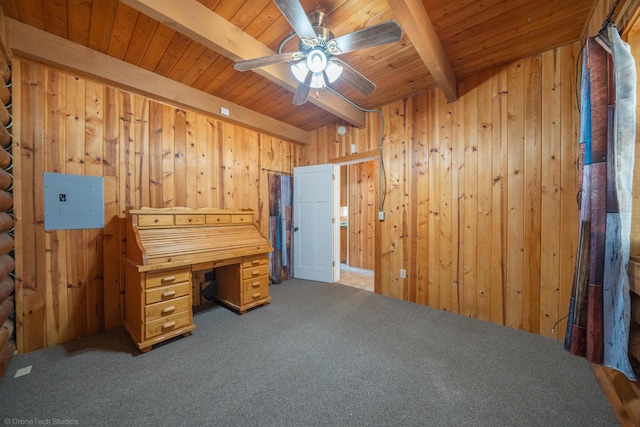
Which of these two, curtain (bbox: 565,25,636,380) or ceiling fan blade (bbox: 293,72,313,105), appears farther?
ceiling fan blade (bbox: 293,72,313,105)

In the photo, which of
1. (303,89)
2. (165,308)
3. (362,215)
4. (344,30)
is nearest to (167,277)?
(165,308)

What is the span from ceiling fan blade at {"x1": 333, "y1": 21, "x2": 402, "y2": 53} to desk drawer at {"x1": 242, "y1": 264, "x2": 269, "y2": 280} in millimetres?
2397

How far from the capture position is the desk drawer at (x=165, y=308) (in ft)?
6.44

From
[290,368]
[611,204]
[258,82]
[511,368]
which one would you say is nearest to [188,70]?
[258,82]

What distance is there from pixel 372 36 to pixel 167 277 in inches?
98.6

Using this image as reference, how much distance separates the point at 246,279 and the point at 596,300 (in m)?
2.82

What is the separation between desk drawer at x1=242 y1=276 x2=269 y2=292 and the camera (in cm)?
272

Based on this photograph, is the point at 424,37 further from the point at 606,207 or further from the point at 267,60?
the point at 606,207

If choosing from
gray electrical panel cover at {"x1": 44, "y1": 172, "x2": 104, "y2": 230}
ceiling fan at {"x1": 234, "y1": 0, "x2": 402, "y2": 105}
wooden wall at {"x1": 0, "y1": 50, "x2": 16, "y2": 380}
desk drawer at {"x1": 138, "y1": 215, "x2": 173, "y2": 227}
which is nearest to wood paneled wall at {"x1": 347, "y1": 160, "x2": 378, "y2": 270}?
ceiling fan at {"x1": 234, "y1": 0, "x2": 402, "y2": 105}

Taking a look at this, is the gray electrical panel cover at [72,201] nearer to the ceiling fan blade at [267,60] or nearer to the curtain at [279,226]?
the ceiling fan blade at [267,60]

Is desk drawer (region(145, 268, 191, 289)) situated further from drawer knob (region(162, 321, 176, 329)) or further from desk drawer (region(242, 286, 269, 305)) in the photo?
desk drawer (region(242, 286, 269, 305))

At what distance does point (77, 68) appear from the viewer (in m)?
2.02

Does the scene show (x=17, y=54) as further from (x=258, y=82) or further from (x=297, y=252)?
(x=297, y=252)

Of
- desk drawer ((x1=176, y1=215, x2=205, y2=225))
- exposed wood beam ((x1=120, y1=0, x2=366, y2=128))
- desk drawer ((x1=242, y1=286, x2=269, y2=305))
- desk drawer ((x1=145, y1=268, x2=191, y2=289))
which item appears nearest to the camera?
exposed wood beam ((x1=120, y1=0, x2=366, y2=128))
